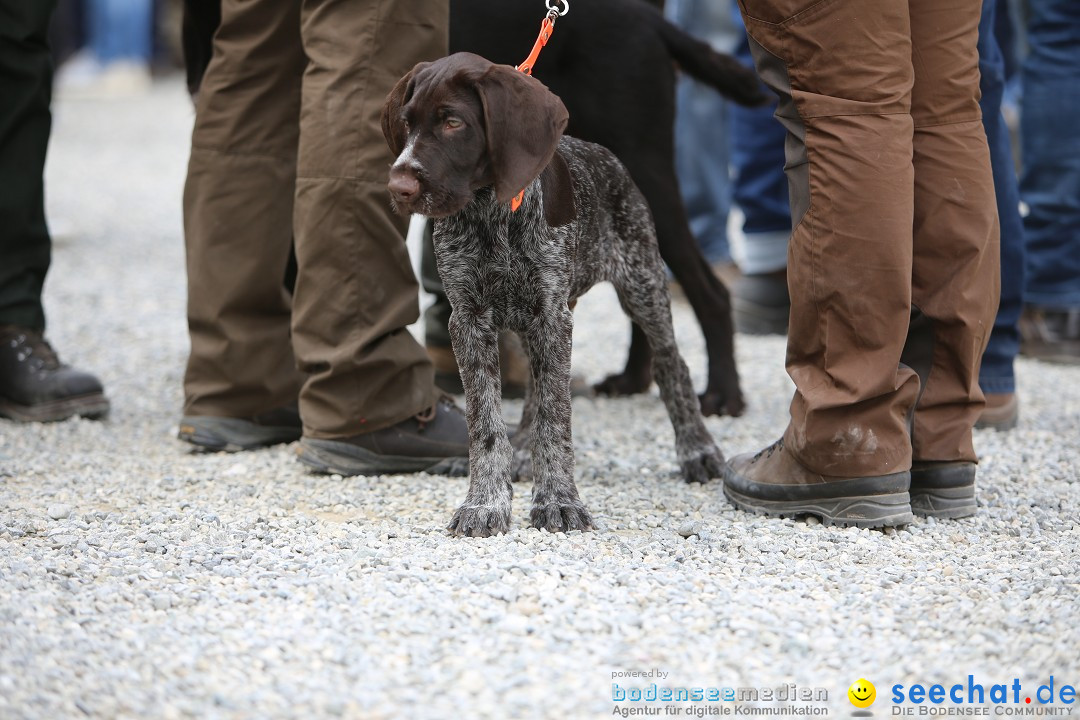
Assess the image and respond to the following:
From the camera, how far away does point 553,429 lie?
3049 millimetres

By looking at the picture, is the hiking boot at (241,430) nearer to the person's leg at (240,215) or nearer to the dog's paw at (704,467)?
the person's leg at (240,215)

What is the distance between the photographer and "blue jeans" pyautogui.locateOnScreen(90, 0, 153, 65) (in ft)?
59.3

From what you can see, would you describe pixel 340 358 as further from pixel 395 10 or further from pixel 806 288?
pixel 806 288

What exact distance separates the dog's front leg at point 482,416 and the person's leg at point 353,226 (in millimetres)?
526

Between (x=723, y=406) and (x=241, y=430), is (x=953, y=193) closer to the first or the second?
(x=723, y=406)

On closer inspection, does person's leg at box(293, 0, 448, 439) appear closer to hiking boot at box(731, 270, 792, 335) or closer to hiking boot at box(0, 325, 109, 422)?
hiking boot at box(0, 325, 109, 422)

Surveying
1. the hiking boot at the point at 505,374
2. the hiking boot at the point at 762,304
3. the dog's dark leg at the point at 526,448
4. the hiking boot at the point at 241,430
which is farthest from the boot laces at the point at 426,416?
the hiking boot at the point at 762,304

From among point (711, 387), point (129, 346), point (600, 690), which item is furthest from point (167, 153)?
point (600, 690)

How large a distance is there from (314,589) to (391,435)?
41.3 inches

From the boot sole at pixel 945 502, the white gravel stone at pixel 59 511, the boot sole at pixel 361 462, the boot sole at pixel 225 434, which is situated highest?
the boot sole at pixel 945 502

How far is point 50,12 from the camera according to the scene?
4.30m

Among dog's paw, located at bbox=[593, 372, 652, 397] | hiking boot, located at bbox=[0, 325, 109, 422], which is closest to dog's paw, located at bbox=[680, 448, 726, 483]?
dog's paw, located at bbox=[593, 372, 652, 397]

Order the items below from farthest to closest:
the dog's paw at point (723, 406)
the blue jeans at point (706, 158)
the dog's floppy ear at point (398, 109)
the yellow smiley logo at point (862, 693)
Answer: the blue jeans at point (706, 158)
the dog's paw at point (723, 406)
the dog's floppy ear at point (398, 109)
the yellow smiley logo at point (862, 693)

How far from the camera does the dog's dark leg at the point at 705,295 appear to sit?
418 cm
